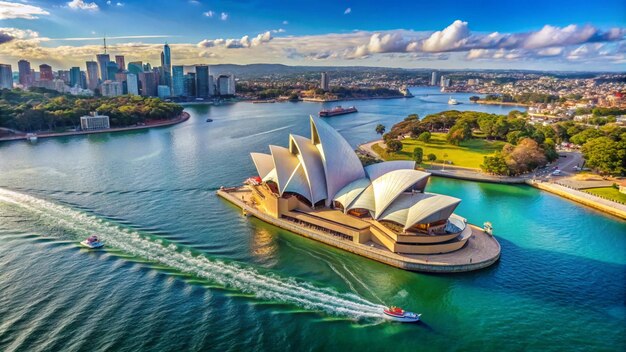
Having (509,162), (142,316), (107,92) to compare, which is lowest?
(142,316)

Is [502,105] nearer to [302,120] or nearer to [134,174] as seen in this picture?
[302,120]

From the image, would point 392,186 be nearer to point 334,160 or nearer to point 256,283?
point 334,160

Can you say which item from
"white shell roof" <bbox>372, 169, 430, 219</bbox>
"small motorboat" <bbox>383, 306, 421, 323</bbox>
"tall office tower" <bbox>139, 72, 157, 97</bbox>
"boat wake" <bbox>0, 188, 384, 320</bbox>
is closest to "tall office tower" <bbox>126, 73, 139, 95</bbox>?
"tall office tower" <bbox>139, 72, 157, 97</bbox>

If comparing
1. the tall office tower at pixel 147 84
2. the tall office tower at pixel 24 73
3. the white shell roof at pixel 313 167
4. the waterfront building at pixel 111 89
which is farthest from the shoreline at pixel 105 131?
the tall office tower at pixel 24 73

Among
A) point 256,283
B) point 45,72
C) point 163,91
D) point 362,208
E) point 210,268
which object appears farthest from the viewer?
point 45,72

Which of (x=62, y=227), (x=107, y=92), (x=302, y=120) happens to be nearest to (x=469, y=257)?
(x=62, y=227)

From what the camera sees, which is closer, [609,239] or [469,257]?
[469,257]

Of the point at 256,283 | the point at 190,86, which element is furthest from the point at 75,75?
the point at 256,283
